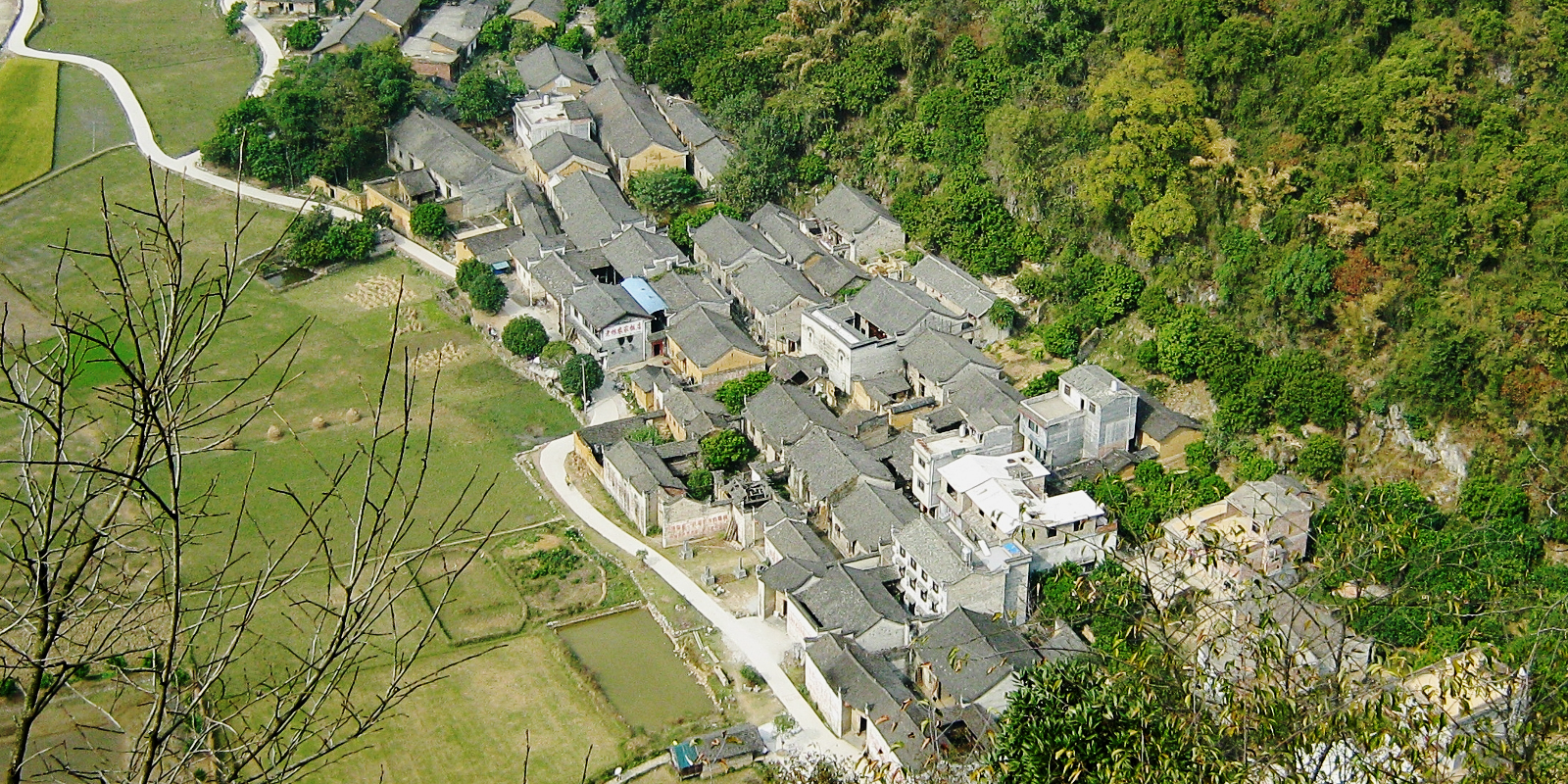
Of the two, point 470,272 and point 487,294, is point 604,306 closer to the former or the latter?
point 487,294

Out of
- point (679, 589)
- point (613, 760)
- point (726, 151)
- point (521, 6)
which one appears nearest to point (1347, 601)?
point (613, 760)

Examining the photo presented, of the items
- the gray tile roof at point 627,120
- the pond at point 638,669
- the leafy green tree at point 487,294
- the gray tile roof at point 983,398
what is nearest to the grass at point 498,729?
the pond at point 638,669

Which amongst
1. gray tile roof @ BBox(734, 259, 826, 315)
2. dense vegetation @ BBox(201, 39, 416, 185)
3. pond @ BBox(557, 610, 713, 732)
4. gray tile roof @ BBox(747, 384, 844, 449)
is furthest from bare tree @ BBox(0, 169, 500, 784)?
gray tile roof @ BBox(734, 259, 826, 315)

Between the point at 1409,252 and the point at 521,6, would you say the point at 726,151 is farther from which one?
the point at 1409,252

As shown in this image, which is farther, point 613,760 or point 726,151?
point 726,151

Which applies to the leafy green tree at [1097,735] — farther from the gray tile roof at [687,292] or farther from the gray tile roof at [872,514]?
the gray tile roof at [687,292]

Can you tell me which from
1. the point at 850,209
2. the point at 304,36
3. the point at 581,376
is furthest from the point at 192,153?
the point at 850,209
